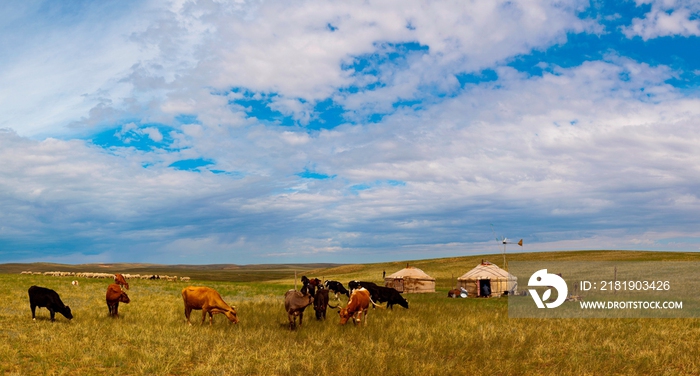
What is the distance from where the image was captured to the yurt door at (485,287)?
41.8 metres

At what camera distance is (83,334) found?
15.4 metres

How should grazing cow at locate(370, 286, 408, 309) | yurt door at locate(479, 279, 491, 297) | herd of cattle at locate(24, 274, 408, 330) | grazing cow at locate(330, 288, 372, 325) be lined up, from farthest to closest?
yurt door at locate(479, 279, 491, 297) → grazing cow at locate(370, 286, 408, 309) → grazing cow at locate(330, 288, 372, 325) → herd of cattle at locate(24, 274, 408, 330)

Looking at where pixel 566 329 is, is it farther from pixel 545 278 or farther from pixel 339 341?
pixel 545 278

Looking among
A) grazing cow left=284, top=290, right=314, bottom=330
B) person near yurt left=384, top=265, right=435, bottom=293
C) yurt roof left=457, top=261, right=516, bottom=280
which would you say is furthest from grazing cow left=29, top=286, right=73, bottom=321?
yurt roof left=457, top=261, right=516, bottom=280

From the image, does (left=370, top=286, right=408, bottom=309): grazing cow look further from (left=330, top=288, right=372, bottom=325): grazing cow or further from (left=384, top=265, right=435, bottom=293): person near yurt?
(left=384, top=265, right=435, bottom=293): person near yurt

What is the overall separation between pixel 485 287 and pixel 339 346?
96.9 ft

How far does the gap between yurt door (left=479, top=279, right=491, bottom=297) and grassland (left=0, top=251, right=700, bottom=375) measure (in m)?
20.2

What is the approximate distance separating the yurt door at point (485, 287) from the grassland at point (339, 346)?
2017cm

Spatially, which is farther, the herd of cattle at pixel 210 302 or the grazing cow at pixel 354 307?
the grazing cow at pixel 354 307

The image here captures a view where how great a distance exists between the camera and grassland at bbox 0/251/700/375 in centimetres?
Answer: 1223

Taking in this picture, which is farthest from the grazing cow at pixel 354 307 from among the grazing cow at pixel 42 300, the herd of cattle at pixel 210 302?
the grazing cow at pixel 42 300

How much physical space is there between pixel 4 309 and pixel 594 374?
2256 centimetres

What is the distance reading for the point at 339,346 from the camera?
15008mm

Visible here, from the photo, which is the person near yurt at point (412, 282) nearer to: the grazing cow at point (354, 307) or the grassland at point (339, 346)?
the grassland at point (339, 346)
